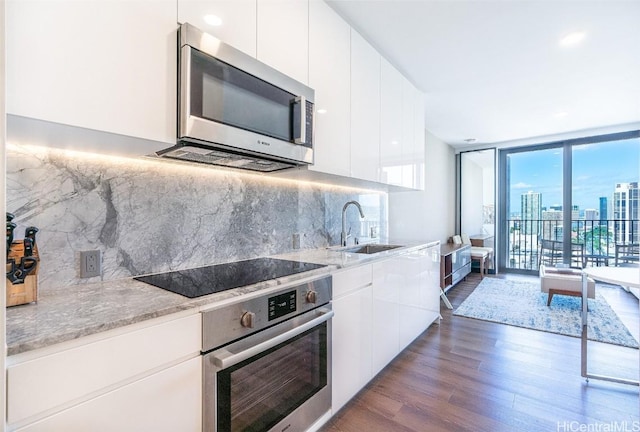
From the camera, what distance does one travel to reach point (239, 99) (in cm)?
141

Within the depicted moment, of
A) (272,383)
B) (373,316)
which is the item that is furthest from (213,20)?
(373,316)

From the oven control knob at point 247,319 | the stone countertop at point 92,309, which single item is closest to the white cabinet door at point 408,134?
the stone countertop at point 92,309

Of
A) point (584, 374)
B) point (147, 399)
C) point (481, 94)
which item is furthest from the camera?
point (481, 94)

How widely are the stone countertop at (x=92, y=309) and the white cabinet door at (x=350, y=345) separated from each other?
1.75ft

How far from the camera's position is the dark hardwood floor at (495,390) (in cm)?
178

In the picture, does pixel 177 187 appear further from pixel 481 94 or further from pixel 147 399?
pixel 481 94

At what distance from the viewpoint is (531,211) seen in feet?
19.7

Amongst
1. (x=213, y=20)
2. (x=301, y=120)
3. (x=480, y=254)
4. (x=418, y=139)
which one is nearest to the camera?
(x=213, y=20)

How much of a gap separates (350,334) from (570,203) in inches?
226

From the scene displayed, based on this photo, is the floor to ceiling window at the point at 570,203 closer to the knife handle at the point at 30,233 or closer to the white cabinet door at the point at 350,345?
the white cabinet door at the point at 350,345

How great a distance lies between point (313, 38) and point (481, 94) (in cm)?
263

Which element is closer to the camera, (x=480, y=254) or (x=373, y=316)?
(x=373, y=316)

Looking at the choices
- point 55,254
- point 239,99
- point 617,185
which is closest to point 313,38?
point 239,99

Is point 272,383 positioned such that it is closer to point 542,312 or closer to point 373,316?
point 373,316
